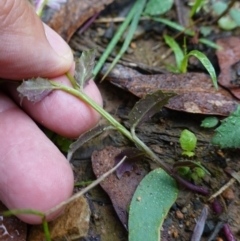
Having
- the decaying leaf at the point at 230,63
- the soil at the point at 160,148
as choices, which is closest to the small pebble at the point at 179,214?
the soil at the point at 160,148

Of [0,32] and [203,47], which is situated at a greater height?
[0,32]

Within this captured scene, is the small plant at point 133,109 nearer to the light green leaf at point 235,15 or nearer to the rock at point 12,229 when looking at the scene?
the rock at point 12,229

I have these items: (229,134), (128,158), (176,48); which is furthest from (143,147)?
(176,48)

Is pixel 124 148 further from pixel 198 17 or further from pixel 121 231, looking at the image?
pixel 198 17

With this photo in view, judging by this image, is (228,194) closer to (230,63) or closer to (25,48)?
(230,63)

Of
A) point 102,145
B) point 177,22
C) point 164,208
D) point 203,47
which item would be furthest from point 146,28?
point 164,208

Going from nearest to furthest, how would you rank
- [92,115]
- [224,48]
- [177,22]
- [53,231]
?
1. [53,231]
2. [92,115]
3. [224,48]
4. [177,22]

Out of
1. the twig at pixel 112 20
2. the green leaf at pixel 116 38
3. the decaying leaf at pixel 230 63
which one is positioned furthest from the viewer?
the twig at pixel 112 20
